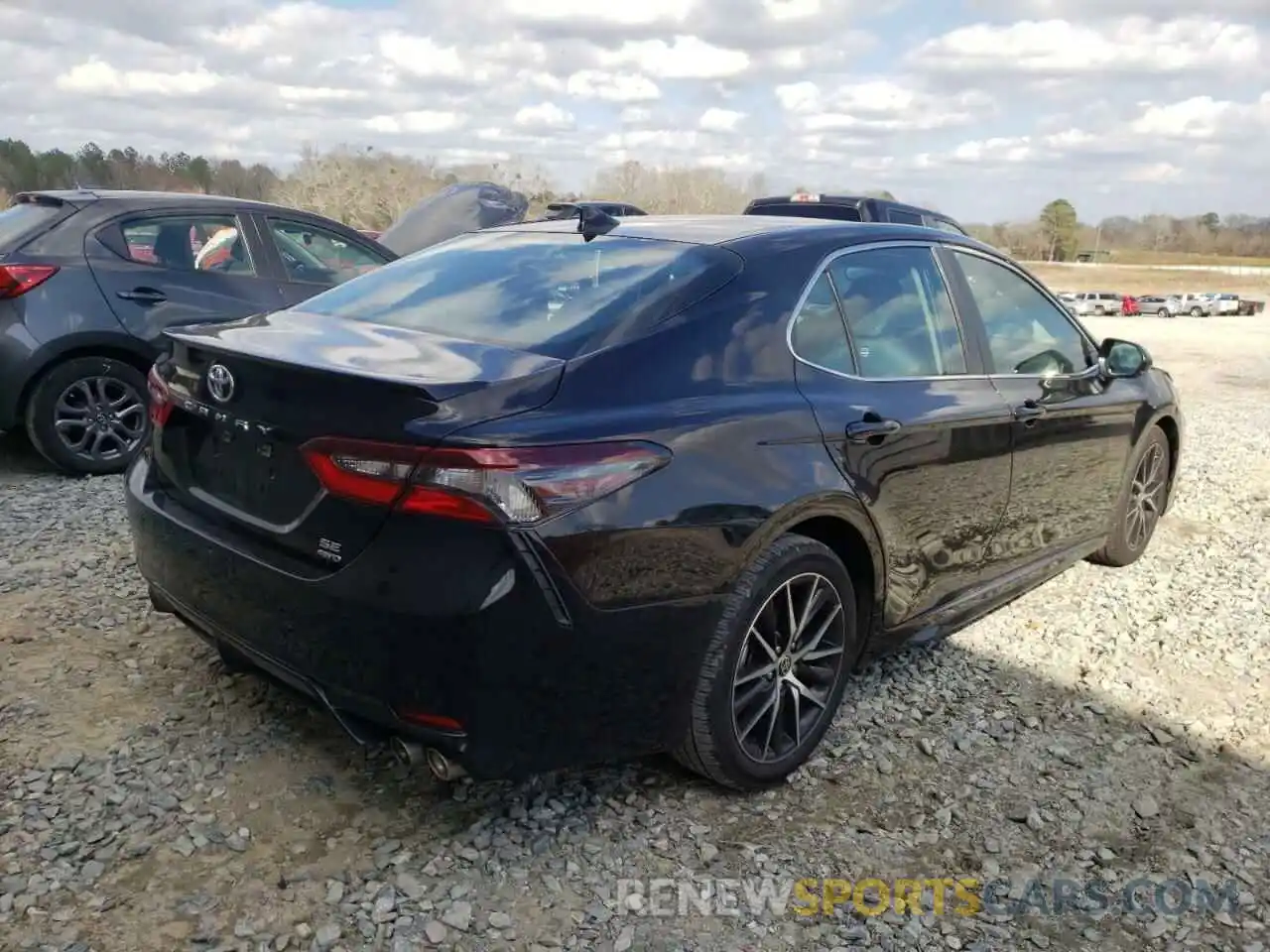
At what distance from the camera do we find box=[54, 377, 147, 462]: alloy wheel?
6.02 m

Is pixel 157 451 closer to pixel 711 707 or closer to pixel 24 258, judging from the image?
pixel 711 707

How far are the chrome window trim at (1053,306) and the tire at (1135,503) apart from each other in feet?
2.28

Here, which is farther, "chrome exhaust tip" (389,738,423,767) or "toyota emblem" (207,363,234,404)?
"toyota emblem" (207,363,234,404)

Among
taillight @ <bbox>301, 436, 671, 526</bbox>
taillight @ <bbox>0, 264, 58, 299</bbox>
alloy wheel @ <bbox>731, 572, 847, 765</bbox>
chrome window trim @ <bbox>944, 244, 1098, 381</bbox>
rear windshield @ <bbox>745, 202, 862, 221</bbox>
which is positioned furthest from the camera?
rear windshield @ <bbox>745, 202, 862, 221</bbox>

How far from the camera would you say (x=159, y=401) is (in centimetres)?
314

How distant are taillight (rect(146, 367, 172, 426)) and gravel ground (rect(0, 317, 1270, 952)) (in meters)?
0.91

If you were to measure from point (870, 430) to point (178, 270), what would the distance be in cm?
484

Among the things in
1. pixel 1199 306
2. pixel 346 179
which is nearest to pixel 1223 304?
pixel 1199 306

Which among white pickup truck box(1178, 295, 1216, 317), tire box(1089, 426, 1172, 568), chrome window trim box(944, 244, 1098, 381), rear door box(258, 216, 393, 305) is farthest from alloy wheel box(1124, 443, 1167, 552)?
white pickup truck box(1178, 295, 1216, 317)

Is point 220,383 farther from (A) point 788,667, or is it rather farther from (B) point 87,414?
(B) point 87,414

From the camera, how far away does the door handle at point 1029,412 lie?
3896 millimetres

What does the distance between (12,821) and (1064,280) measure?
243 ft

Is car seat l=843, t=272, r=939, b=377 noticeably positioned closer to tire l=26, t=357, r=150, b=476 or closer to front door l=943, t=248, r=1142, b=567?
front door l=943, t=248, r=1142, b=567

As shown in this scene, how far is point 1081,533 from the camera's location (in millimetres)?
4629
